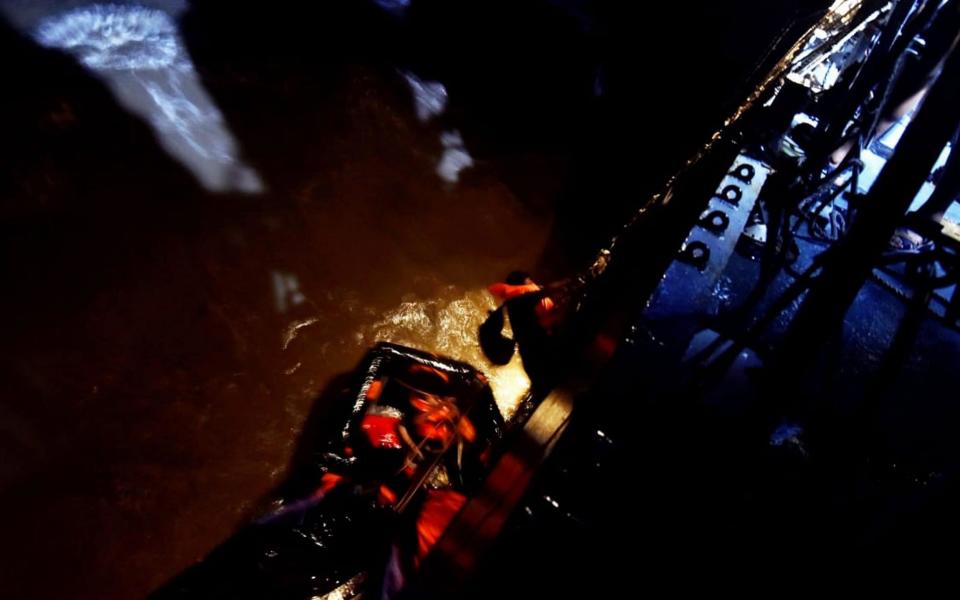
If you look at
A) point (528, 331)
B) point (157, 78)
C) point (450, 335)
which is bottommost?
point (450, 335)

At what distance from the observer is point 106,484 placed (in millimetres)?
2846

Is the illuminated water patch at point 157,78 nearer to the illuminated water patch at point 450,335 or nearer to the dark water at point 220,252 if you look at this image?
the dark water at point 220,252

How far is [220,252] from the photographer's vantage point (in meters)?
3.99

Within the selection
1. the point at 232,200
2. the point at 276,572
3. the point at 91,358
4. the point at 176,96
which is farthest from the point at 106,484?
the point at 176,96

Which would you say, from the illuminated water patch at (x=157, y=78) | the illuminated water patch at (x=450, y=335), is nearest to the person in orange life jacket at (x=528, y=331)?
the illuminated water patch at (x=450, y=335)

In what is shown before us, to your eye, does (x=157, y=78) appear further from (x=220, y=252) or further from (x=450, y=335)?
(x=450, y=335)

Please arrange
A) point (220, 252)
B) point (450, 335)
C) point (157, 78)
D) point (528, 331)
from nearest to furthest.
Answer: point (220, 252), point (450, 335), point (528, 331), point (157, 78)

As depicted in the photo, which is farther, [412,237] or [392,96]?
[392,96]

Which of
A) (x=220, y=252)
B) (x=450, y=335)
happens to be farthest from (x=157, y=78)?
(x=450, y=335)

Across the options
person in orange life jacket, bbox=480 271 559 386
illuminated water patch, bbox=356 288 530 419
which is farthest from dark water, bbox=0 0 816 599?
person in orange life jacket, bbox=480 271 559 386

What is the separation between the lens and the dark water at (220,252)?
287 cm

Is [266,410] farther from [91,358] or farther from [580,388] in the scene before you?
[580,388]

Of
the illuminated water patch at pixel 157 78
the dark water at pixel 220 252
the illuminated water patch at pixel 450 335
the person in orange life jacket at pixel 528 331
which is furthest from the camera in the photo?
the illuminated water patch at pixel 157 78

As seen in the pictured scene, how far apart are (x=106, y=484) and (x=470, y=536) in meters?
2.16
